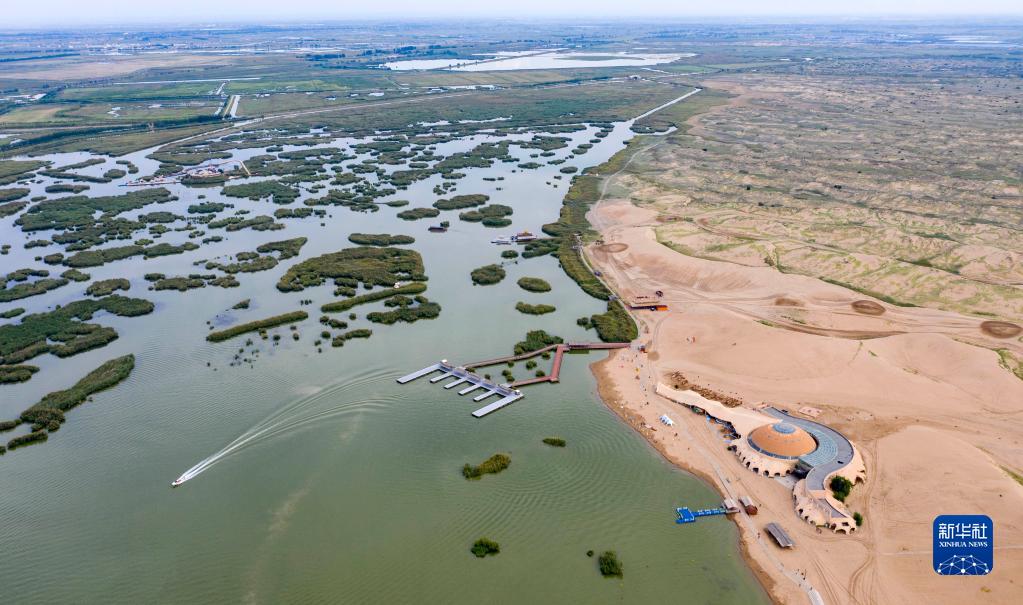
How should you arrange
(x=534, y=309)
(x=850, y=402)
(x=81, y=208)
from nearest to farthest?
(x=850, y=402), (x=534, y=309), (x=81, y=208)

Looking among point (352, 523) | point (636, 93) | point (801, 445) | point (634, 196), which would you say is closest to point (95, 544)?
point (352, 523)

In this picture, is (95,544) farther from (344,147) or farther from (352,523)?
(344,147)

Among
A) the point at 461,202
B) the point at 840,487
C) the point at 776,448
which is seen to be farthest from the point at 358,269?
the point at 840,487

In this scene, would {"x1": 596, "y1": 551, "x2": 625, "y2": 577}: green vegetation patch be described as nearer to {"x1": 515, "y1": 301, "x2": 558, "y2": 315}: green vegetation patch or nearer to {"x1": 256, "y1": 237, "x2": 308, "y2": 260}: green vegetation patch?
{"x1": 515, "y1": 301, "x2": 558, "y2": 315}: green vegetation patch

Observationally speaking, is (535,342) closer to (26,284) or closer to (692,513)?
(692,513)

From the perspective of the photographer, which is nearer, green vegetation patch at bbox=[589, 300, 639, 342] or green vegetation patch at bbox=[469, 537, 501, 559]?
green vegetation patch at bbox=[469, 537, 501, 559]

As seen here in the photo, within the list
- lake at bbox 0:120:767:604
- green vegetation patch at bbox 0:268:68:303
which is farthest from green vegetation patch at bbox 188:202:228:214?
lake at bbox 0:120:767:604
